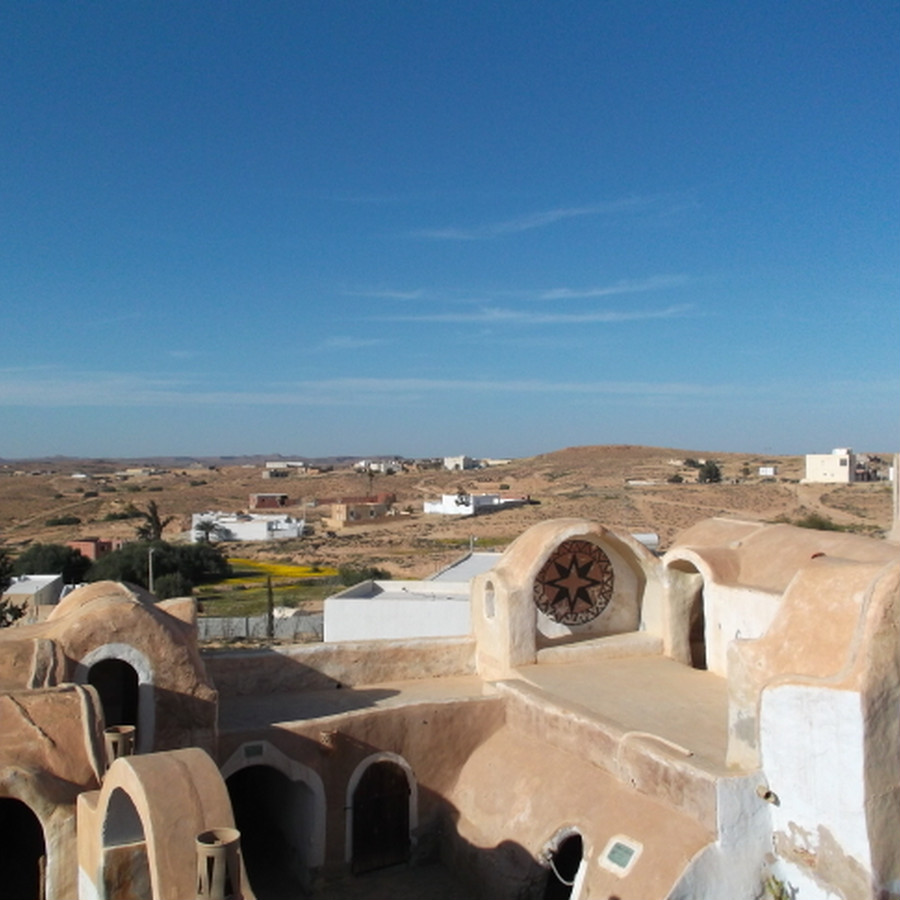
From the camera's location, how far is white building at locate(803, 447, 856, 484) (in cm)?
7822

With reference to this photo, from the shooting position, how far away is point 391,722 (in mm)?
12031

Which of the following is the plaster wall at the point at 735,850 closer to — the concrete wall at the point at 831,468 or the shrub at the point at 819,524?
the shrub at the point at 819,524

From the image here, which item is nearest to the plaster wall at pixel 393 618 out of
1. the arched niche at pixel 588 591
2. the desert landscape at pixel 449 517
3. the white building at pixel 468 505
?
the arched niche at pixel 588 591

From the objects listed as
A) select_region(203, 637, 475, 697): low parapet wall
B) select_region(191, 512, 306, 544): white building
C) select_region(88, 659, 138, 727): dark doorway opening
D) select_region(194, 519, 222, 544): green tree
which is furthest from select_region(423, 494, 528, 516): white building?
select_region(88, 659, 138, 727): dark doorway opening

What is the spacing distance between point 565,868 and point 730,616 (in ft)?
15.0

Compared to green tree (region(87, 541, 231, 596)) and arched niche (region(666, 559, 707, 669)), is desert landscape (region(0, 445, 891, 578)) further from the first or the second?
arched niche (region(666, 559, 707, 669))

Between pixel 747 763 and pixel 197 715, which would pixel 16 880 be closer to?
pixel 197 715

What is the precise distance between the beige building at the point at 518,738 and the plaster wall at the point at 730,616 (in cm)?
4

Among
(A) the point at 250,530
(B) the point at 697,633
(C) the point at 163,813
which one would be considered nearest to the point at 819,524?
(B) the point at 697,633

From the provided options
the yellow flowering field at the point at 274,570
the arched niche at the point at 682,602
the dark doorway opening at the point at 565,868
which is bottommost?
the yellow flowering field at the point at 274,570

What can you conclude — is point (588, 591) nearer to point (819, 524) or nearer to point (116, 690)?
point (116, 690)

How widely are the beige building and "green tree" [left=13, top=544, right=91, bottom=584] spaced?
31.7 meters

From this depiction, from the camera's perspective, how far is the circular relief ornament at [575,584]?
15.1 meters

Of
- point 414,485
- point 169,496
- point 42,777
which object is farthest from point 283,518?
point 42,777
